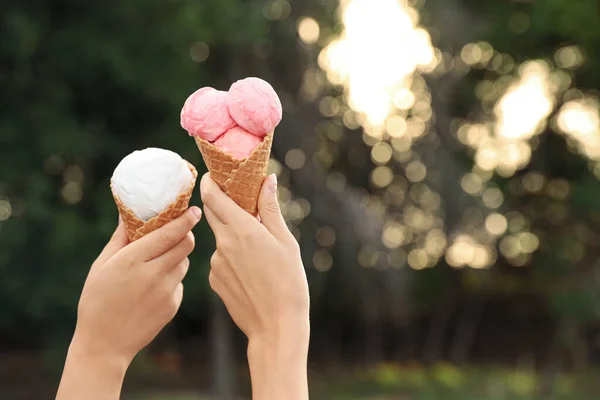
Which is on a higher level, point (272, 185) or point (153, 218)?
point (272, 185)

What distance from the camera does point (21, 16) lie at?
8.50m

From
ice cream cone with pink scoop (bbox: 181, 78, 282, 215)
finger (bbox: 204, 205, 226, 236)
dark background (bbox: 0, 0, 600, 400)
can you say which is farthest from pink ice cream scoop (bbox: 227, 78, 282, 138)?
dark background (bbox: 0, 0, 600, 400)

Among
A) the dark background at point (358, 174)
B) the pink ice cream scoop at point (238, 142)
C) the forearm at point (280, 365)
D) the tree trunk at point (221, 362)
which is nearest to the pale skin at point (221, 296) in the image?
the forearm at point (280, 365)

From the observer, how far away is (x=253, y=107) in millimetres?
2203

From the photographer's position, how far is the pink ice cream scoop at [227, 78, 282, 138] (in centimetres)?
221

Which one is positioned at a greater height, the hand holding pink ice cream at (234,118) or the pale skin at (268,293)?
the hand holding pink ice cream at (234,118)

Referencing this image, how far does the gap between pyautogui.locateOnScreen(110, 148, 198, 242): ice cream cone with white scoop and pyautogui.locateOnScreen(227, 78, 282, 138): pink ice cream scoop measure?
0.23m

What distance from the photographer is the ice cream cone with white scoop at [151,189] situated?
2.26 meters

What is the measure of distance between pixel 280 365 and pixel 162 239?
485 mm

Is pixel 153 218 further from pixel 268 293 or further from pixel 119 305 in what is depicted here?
pixel 268 293

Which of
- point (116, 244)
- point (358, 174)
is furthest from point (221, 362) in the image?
point (116, 244)

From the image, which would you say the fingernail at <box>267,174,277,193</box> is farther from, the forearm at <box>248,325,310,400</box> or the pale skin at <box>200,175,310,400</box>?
the forearm at <box>248,325,310,400</box>

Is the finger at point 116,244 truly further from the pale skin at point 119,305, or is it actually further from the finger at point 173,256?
the finger at point 173,256

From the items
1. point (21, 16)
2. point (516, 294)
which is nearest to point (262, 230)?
point (21, 16)
